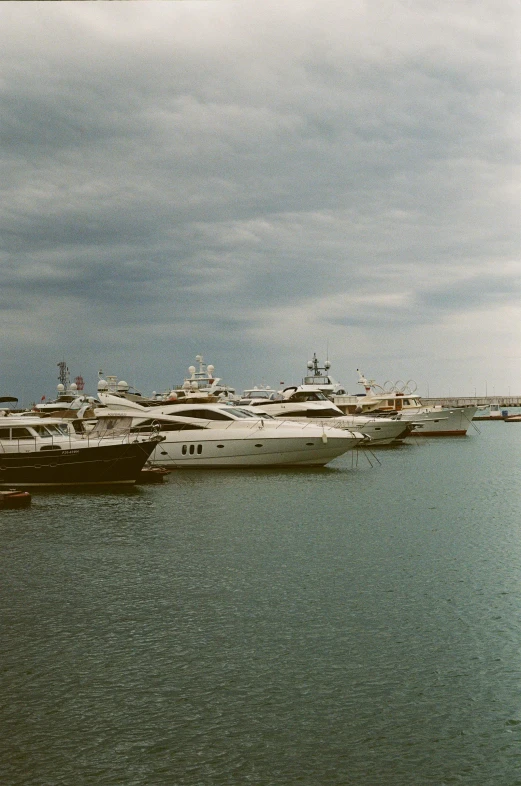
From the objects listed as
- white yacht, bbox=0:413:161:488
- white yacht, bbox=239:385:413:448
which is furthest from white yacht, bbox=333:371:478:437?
white yacht, bbox=0:413:161:488

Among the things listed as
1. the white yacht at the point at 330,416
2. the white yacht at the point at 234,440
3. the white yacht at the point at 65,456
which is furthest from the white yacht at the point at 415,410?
the white yacht at the point at 65,456

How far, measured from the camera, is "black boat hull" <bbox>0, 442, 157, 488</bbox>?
34844 millimetres

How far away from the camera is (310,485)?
3759cm

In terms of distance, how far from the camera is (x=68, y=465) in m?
34.9

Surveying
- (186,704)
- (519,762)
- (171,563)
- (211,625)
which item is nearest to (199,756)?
(186,704)

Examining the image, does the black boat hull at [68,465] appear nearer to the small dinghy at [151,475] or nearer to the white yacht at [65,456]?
the white yacht at [65,456]

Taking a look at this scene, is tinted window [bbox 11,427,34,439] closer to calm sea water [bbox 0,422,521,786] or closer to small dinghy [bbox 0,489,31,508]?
small dinghy [bbox 0,489,31,508]

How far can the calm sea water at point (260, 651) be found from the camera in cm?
983

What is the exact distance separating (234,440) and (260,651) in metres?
29.5

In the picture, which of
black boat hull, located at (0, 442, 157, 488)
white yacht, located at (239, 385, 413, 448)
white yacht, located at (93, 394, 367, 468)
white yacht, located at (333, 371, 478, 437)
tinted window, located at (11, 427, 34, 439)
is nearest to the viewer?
black boat hull, located at (0, 442, 157, 488)

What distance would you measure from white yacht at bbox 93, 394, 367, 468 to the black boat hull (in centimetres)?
694

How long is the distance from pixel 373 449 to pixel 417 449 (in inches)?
151

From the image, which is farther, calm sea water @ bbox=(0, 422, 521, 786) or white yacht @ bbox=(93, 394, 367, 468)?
white yacht @ bbox=(93, 394, 367, 468)

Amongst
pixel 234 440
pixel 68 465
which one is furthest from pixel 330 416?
pixel 68 465
